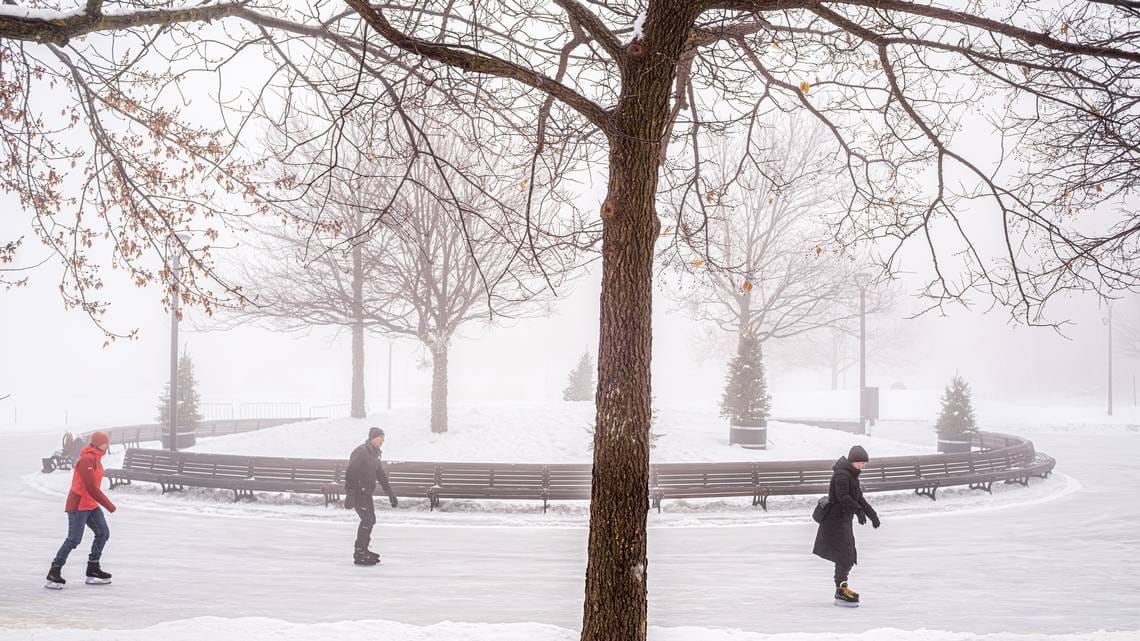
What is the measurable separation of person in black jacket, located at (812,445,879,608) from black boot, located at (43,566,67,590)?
828cm

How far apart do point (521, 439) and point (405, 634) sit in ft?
37.8

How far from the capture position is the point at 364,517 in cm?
898

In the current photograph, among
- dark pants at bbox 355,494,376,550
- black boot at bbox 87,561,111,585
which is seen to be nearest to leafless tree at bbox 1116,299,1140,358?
dark pants at bbox 355,494,376,550

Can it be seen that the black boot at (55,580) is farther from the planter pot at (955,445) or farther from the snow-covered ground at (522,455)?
the planter pot at (955,445)

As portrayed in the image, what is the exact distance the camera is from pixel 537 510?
43.1 ft

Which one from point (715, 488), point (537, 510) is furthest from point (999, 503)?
point (537, 510)

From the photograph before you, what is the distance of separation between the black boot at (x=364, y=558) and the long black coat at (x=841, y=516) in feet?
17.4

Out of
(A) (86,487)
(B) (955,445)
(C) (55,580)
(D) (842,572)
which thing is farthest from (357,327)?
(B) (955,445)

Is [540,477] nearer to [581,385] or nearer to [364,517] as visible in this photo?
[364,517]

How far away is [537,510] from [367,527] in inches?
182

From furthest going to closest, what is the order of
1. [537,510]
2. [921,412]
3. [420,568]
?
[921,412], [537,510], [420,568]

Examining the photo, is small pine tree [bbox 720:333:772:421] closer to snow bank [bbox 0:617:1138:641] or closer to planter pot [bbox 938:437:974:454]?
planter pot [bbox 938:437:974:454]

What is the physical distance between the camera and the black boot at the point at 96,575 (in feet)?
26.6

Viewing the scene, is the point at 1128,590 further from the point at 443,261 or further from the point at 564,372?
the point at 564,372
